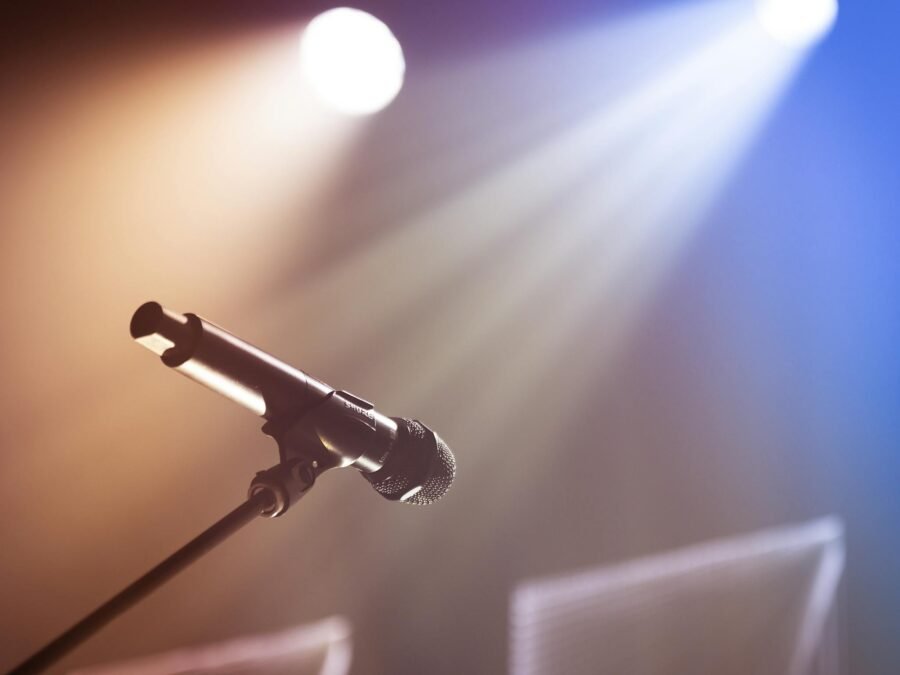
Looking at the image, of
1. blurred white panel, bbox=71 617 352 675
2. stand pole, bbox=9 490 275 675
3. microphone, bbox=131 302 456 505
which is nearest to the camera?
stand pole, bbox=9 490 275 675

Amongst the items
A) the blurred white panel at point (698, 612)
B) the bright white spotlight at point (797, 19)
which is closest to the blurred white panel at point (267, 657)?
the blurred white panel at point (698, 612)

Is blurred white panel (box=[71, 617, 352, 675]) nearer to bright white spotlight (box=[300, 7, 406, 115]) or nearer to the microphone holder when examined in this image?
the microphone holder

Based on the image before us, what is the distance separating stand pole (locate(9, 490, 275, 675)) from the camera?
1.85 ft

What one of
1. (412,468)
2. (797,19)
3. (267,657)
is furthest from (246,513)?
(797,19)

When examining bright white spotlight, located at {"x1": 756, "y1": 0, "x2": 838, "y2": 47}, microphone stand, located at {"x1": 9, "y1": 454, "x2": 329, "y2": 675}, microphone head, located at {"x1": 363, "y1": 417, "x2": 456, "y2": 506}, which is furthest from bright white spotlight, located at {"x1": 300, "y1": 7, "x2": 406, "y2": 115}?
bright white spotlight, located at {"x1": 756, "y1": 0, "x2": 838, "y2": 47}

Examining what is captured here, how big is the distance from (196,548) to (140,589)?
0.17 ft

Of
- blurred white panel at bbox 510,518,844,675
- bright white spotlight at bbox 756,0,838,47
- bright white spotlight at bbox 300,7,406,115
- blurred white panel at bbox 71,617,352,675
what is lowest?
blurred white panel at bbox 71,617,352,675

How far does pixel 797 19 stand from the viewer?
241 cm

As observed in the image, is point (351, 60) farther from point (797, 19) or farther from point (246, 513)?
point (797, 19)

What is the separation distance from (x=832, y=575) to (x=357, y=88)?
1.94 metres

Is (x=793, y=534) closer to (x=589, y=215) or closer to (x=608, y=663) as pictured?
(x=608, y=663)

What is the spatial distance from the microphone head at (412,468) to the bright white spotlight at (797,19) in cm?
195

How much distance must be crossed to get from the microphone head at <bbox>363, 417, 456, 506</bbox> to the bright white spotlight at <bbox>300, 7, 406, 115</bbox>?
2.97ft

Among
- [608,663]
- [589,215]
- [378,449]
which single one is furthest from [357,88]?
[608,663]
